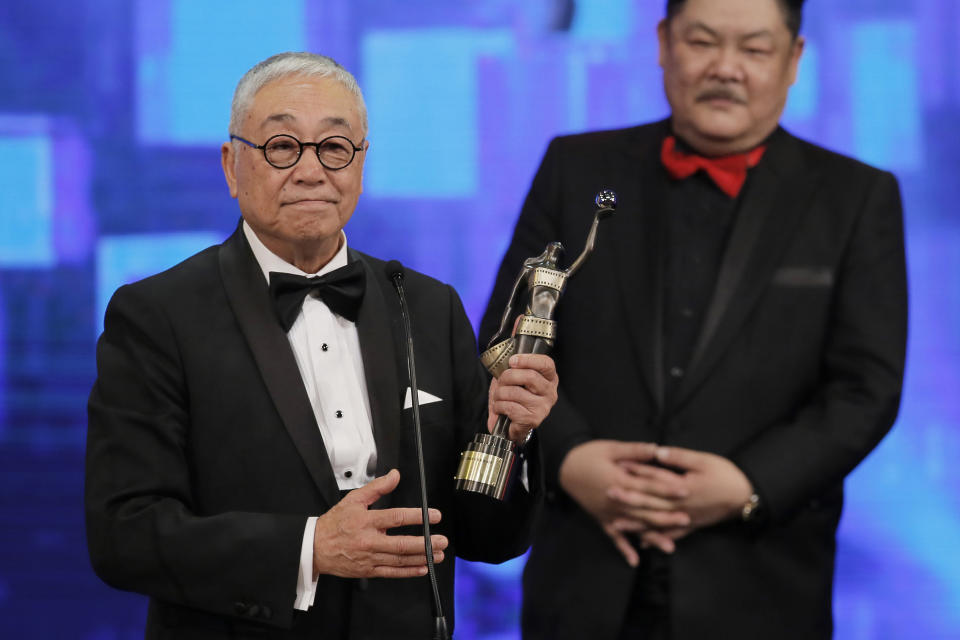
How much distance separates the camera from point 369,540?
1.75 m

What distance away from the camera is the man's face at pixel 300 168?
77.0 inches

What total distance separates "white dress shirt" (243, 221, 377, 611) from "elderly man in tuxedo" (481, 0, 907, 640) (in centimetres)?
63

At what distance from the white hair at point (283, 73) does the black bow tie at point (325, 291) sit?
24 cm

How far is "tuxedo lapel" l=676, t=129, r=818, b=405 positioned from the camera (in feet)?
8.31

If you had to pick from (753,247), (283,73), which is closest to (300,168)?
(283,73)

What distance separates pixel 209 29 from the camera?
3762 mm

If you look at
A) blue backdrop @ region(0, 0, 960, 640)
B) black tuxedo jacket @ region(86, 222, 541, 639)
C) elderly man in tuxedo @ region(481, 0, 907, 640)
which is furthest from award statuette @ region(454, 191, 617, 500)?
blue backdrop @ region(0, 0, 960, 640)

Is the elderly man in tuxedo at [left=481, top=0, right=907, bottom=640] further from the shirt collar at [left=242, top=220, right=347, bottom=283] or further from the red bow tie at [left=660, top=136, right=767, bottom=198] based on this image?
the shirt collar at [left=242, top=220, right=347, bottom=283]

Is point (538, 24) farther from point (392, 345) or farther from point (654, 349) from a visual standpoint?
point (392, 345)

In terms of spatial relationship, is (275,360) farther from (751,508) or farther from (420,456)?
(751,508)

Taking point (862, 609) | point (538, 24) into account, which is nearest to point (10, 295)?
point (538, 24)

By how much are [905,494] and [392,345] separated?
2.25 meters

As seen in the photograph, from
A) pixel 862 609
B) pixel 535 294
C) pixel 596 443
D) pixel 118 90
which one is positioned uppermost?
pixel 118 90

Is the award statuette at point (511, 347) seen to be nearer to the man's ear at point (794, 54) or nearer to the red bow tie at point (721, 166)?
the red bow tie at point (721, 166)
